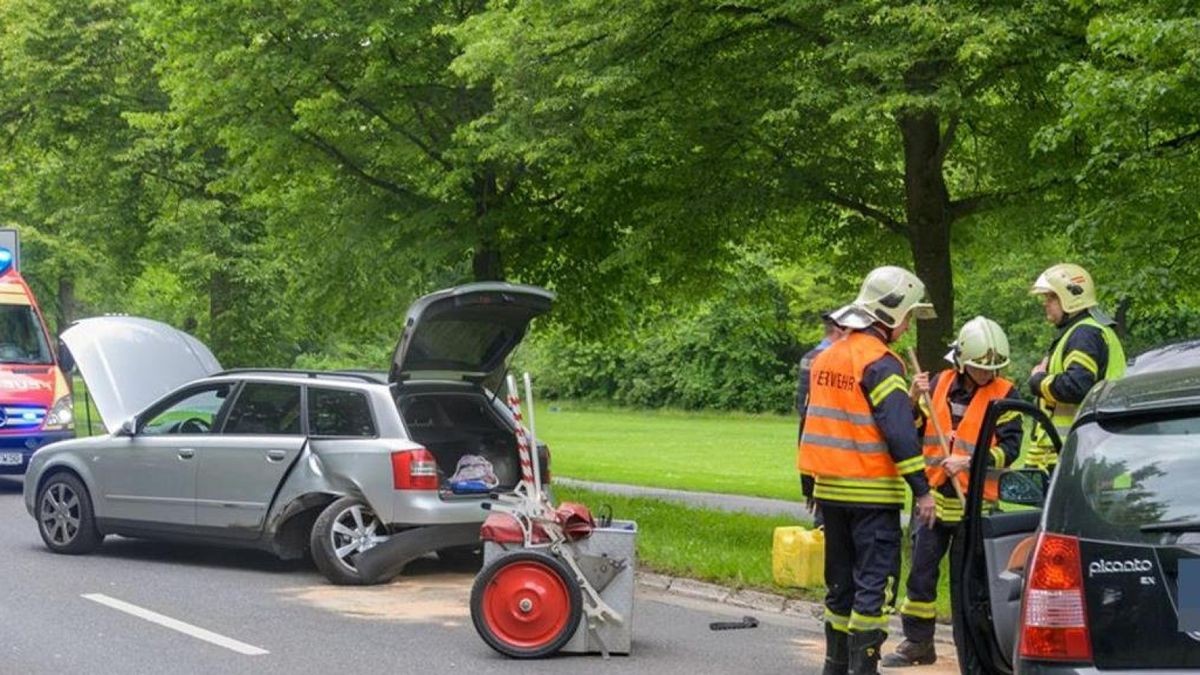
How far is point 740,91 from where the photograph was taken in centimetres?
1352

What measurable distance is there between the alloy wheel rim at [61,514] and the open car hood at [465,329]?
3032 mm

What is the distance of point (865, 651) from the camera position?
282 inches

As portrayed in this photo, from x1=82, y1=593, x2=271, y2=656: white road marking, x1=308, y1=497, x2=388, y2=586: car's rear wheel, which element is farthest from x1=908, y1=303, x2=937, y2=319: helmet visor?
Result: x1=308, y1=497, x2=388, y2=586: car's rear wheel

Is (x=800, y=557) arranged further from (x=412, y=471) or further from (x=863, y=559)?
(x=863, y=559)

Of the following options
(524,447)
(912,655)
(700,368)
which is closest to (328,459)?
(524,447)

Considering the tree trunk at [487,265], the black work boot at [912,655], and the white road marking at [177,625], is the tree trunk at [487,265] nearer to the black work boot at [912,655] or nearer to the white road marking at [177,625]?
the white road marking at [177,625]

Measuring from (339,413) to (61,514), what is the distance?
2.69 metres

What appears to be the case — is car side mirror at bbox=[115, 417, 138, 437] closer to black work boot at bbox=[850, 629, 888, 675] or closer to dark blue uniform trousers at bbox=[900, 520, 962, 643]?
dark blue uniform trousers at bbox=[900, 520, 962, 643]

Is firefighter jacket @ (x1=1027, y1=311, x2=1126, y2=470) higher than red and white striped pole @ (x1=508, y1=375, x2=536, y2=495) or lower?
higher

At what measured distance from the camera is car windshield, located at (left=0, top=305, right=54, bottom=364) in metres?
18.4

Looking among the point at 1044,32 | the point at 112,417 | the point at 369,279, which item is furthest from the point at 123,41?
the point at 1044,32

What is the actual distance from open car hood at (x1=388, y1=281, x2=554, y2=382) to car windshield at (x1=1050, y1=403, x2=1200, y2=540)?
240 inches

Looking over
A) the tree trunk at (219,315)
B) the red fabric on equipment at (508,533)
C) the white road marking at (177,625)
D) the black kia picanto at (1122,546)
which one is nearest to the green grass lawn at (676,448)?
the tree trunk at (219,315)

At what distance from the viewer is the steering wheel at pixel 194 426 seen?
12023 mm
